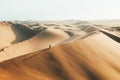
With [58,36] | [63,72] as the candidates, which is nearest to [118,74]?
[63,72]

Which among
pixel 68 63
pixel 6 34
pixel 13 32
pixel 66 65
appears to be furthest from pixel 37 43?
pixel 66 65

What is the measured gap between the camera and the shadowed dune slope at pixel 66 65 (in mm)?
4645

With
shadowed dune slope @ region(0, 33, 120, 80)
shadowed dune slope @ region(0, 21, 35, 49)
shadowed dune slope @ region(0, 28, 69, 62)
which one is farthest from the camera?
shadowed dune slope @ region(0, 21, 35, 49)

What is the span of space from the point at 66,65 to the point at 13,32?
934 cm

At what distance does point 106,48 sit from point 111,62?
0.81 m

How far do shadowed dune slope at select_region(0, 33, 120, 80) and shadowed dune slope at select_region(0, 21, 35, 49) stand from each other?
6.90m

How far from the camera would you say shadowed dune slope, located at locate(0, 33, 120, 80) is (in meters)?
4.64

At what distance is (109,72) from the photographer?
5.32 meters

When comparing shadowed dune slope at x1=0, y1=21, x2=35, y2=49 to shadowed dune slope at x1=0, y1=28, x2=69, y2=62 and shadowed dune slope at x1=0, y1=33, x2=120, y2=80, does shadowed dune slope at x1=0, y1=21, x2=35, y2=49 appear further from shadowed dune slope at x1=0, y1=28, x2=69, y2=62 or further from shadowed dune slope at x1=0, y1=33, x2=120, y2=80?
shadowed dune slope at x1=0, y1=33, x2=120, y2=80

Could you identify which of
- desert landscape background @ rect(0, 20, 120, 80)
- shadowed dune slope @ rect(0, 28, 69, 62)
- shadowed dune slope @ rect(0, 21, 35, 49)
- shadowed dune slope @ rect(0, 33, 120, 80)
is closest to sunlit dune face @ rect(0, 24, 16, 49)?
shadowed dune slope @ rect(0, 21, 35, 49)

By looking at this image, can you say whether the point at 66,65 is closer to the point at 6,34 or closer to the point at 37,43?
the point at 37,43

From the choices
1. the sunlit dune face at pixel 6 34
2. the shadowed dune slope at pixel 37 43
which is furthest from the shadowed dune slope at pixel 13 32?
the shadowed dune slope at pixel 37 43

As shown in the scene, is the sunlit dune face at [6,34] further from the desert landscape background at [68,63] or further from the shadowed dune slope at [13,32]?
the desert landscape background at [68,63]

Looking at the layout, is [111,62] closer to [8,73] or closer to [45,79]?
[45,79]
